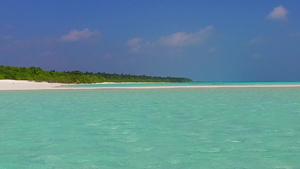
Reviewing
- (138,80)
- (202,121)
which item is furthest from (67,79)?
(202,121)

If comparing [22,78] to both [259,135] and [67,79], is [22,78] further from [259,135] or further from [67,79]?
[259,135]

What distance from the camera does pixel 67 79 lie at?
2901 inches

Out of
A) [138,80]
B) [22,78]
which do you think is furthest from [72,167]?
[138,80]

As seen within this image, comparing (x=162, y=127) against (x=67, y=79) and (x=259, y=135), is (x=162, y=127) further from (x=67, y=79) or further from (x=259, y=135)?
(x=67, y=79)

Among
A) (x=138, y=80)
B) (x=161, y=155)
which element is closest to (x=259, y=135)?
(x=161, y=155)

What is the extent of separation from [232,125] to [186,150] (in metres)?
3.15

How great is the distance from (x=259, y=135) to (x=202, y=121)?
2.41 metres

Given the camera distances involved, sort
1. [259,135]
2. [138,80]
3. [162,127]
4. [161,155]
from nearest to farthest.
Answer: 1. [161,155]
2. [259,135]
3. [162,127]
4. [138,80]

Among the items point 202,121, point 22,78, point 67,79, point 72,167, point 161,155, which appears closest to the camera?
point 72,167

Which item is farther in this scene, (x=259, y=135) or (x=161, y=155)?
(x=259, y=135)

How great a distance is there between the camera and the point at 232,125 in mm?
8430

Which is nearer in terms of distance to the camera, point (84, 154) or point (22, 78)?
point (84, 154)

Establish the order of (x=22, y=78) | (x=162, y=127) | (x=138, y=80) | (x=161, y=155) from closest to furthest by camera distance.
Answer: (x=161, y=155)
(x=162, y=127)
(x=22, y=78)
(x=138, y=80)

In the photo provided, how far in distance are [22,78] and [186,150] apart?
57953mm
